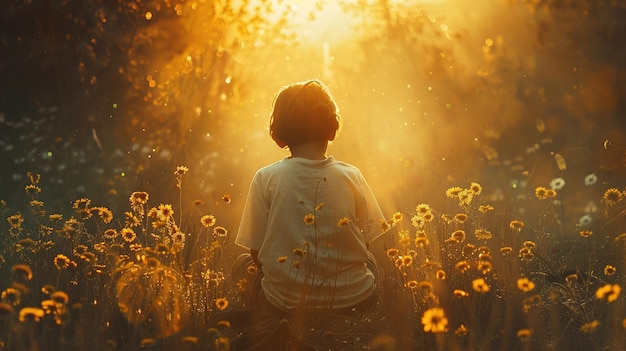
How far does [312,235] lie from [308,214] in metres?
0.15

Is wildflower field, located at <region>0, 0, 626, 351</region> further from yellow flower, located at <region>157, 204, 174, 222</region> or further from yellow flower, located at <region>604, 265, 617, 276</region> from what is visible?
yellow flower, located at <region>604, 265, 617, 276</region>

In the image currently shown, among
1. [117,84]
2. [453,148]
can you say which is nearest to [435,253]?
[453,148]

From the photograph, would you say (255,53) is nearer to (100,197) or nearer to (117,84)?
(117,84)

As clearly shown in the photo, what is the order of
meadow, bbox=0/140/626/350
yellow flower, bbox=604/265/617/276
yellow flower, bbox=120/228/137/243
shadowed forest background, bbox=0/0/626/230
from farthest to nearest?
shadowed forest background, bbox=0/0/626/230 < yellow flower, bbox=120/228/137/243 < yellow flower, bbox=604/265/617/276 < meadow, bbox=0/140/626/350

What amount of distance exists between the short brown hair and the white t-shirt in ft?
0.43

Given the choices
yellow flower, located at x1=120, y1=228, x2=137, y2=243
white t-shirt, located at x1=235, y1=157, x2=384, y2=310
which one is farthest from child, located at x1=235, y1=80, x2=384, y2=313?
yellow flower, located at x1=120, y1=228, x2=137, y2=243

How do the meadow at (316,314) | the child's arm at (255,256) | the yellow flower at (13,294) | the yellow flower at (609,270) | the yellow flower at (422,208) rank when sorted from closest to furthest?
1. the yellow flower at (13,294)
2. the meadow at (316,314)
3. the yellow flower at (609,270)
4. the child's arm at (255,256)
5. the yellow flower at (422,208)

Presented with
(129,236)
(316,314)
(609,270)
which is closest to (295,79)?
(129,236)

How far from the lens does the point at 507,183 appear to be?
734 cm

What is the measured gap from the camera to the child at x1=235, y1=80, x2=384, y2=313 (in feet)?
11.6

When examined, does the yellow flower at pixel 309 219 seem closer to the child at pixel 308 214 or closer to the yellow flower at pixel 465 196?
the child at pixel 308 214

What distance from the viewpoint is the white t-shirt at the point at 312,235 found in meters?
3.53

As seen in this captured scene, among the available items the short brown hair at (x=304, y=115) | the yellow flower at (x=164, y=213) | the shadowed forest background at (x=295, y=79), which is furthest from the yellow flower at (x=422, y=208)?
the shadowed forest background at (x=295, y=79)

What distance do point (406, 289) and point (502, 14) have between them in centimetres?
649
